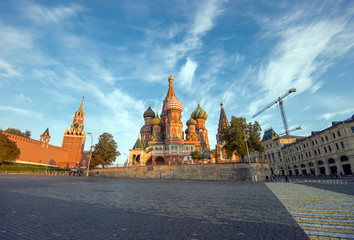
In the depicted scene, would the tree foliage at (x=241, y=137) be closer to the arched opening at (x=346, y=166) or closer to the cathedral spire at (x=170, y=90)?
the arched opening at (x=346, y=166)

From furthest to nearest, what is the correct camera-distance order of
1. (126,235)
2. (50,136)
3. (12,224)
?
(50,136)
(12,224)
(126,235)

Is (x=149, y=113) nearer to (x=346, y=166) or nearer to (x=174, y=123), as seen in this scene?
(x=174, y=123)

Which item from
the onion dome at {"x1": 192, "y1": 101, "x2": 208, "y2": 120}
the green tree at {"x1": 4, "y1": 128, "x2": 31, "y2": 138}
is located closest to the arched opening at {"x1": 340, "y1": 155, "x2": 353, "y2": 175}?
the onion dome at {"x1": 192, "y1": 101, "x2": 208, "y2": 120}

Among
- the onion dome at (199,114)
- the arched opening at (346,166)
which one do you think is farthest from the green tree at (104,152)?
the arched opening at (346,166)

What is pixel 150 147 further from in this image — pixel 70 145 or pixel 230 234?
pixel 70 145

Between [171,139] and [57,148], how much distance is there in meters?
61.9

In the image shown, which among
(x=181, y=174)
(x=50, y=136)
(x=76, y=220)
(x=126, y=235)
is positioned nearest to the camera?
(x=126, y=235)

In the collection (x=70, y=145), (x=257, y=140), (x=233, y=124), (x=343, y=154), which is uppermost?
(x=70, y=145)

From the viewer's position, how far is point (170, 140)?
50.5 meters

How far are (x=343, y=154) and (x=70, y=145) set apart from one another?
106713 millimetres

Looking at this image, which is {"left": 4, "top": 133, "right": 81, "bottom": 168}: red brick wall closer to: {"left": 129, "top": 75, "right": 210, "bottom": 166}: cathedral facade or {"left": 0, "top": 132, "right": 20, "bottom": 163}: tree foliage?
{"left": 0, "top": 132, "right": 20, "bottom": 163}: tree foliage

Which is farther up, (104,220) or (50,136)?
(50,136)

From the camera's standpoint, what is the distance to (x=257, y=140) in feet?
108

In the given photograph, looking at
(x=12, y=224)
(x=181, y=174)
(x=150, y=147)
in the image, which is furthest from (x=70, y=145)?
(x=12, y=224)
